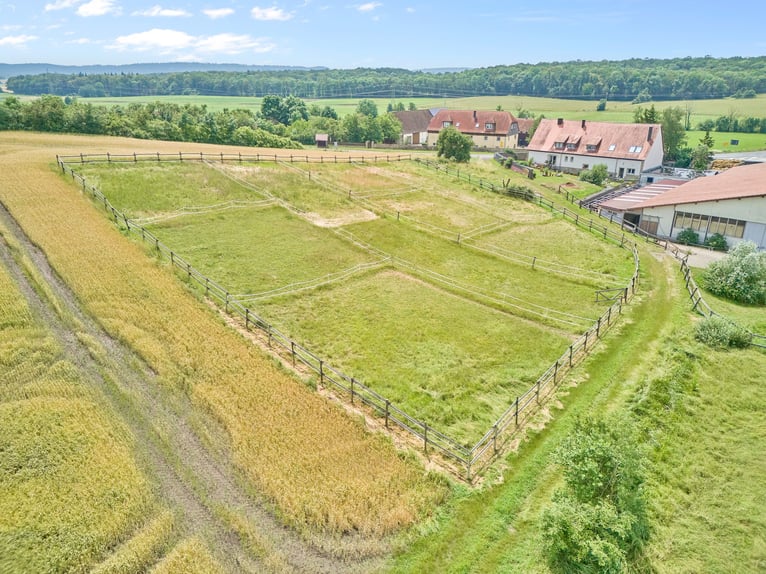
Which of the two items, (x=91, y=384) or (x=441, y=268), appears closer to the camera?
(x=91, y=384)

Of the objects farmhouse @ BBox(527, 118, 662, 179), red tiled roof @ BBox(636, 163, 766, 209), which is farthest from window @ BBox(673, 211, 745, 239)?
farmhouse @ BBox(527, 118, 662, 179)

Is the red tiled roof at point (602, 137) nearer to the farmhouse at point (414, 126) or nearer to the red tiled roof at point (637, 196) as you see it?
the red tiled roof at point (637, 196)

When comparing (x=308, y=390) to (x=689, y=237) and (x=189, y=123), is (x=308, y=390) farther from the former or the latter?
(x=189, y=123)

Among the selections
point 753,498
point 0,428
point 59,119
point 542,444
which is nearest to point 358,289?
point 542,444

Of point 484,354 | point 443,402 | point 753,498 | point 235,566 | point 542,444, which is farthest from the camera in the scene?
point 484,354

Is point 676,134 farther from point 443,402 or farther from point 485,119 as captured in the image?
point 443,402
